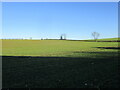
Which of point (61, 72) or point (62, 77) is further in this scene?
point (61, 72)

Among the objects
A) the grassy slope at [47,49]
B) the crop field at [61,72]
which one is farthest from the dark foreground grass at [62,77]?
the grassy slope at [47,49]

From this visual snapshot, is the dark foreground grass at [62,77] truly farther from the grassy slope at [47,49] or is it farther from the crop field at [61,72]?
the grassy slope at [47,49]

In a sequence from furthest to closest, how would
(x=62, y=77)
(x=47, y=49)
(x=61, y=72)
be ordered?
(x=47, y=49) < (x=61, y=72) < (x=62, y=77)

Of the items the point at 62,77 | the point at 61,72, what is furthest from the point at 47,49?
the point at 62,77

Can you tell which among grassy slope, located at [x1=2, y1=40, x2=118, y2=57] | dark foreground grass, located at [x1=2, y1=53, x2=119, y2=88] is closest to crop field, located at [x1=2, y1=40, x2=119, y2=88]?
dark foreground grass, located at [x1=2, y1=53, x2=119, y2=88]

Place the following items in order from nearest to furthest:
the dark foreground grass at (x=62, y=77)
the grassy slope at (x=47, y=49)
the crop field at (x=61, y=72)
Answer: the dark foreground grass at (x=62, y=77), the crop field at (x=61, y=72), the grassy slope at (x=47, y=49)

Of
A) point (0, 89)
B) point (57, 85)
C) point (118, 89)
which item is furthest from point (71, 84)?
point (0, 89)

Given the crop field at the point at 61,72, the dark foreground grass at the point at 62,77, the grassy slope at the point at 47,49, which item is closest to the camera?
the dark foreground grass at the point at 62,77

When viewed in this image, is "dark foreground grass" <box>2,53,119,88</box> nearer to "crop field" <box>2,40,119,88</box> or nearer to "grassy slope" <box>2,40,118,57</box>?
"crop field" <box>2,40,119,88</box>

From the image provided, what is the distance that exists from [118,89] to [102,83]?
1.24 metres

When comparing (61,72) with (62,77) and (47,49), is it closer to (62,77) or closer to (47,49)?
(62,77)

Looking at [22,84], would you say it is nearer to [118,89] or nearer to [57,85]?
[57,85]

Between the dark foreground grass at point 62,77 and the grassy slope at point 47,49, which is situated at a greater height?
the grassy slope at point 47,49

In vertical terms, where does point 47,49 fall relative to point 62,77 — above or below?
above
